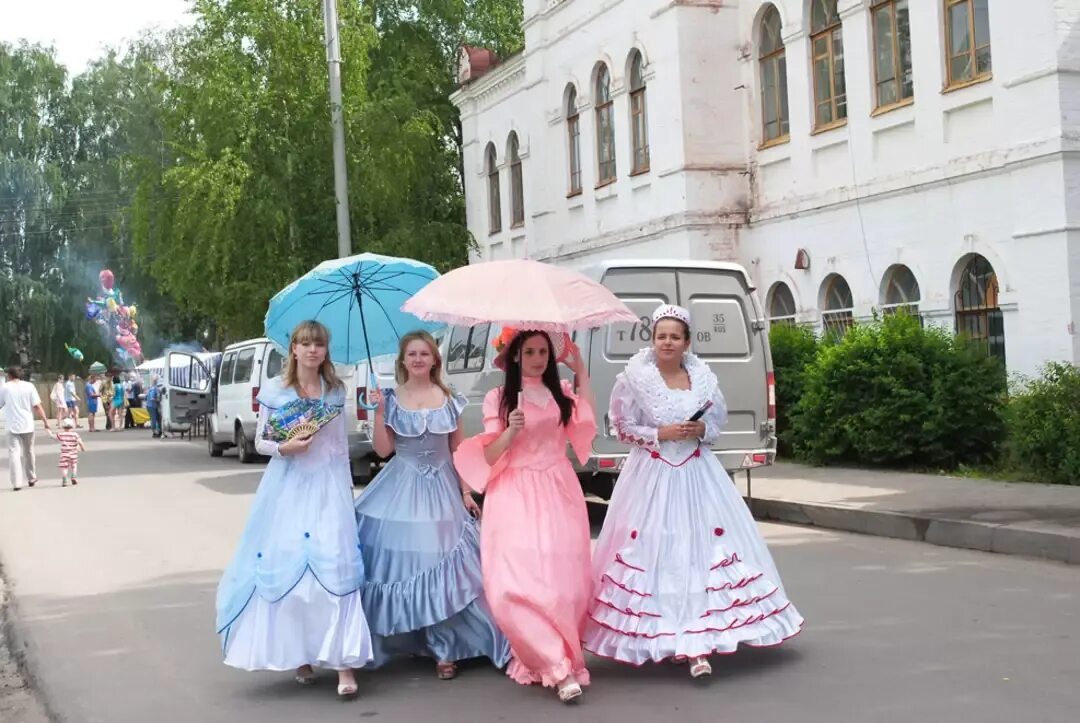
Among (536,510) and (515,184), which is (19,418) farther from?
(536,510)

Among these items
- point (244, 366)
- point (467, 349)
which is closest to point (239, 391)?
point (244, 366)

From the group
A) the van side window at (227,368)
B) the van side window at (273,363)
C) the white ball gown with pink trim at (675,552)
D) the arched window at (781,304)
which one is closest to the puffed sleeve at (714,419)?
the white ball gown with pink trim at (675,552)

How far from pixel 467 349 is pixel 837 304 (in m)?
8.00

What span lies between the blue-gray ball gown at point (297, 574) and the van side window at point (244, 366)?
1747 centimetres

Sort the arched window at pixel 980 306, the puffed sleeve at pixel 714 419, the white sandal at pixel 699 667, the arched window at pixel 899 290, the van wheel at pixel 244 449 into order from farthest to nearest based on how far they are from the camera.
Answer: the van wheel at pixel 244 449, the arched window at pixel 899 290, the arched window at pixel 980 306, the puffed sleeve at pixel 714 419, the white sandal at pixel 699 667

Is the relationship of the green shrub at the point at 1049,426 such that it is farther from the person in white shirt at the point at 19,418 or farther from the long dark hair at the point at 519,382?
the person in white shirt at the point at 19,418

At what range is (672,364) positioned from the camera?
6875 mm

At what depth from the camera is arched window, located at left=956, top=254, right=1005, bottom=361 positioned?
16688 mm

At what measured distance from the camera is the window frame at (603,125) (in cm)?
2492

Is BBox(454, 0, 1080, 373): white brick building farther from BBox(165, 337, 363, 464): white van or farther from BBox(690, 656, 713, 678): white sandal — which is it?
BBox(690, 656, 713, 678): white sandal

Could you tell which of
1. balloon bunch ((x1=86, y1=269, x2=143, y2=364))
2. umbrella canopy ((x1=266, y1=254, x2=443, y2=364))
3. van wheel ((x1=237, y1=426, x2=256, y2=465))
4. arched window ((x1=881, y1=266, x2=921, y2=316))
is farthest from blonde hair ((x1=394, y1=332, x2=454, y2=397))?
balloon bunch ((x1=86, y1=269, x2=143, y2=364))

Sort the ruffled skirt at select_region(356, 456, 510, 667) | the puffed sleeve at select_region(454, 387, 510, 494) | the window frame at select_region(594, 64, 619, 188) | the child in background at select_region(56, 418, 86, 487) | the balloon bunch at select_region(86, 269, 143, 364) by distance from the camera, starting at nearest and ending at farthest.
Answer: the puffed sleeve at select_region(454, 387, 510, 494) → the ruffled skirt at select_region(356, 456, 510, 667) → the child in background at select_region(56, 418, 86, 487) → the window frame at select_region(594, 64, 619, 188) → the balloon bunch at select_region(86, 269, 143, 364)

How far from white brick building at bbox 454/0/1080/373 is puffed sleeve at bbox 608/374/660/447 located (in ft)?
32.6

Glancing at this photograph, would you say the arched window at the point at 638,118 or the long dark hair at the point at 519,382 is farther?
the arched window at the point at 638,118
